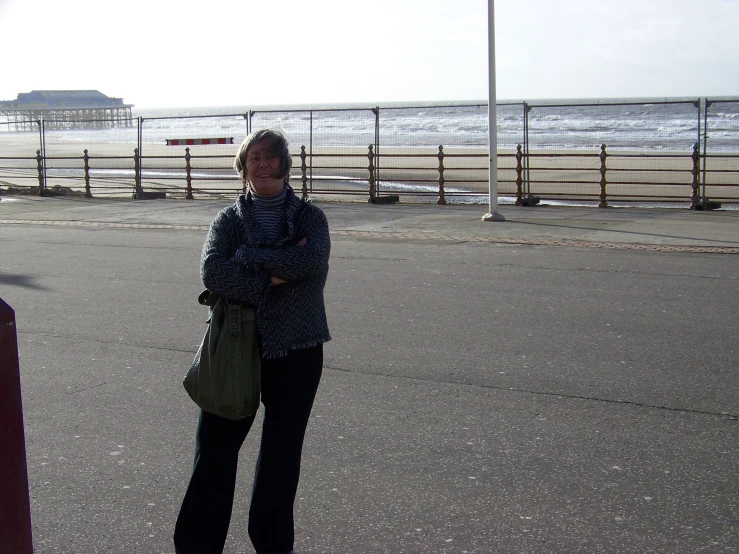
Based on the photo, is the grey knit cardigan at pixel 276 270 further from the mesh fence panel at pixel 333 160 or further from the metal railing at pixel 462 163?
the metal railing at pixel 462 163

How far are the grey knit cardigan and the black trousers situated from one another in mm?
88

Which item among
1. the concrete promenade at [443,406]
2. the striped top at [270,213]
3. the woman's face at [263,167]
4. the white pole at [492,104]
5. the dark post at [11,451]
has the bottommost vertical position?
the concrete promenade at [443,406]

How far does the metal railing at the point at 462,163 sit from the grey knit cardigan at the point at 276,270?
542 inches

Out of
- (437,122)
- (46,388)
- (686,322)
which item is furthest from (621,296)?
(437,122)

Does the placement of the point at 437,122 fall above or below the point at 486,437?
above

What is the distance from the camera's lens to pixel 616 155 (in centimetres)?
3584

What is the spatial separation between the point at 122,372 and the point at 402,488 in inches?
111

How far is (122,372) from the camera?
6.46 meters

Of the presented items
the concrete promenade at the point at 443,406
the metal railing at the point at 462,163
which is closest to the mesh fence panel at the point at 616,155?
the metal railing at the point at 462,163

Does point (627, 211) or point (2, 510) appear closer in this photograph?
point (2, 510)

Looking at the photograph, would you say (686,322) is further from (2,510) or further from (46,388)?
(2,510)

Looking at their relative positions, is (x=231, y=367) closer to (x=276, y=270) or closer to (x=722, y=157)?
(x=276, y=270)

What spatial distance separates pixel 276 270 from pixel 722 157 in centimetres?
2418

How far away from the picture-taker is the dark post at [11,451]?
7.89 ft
